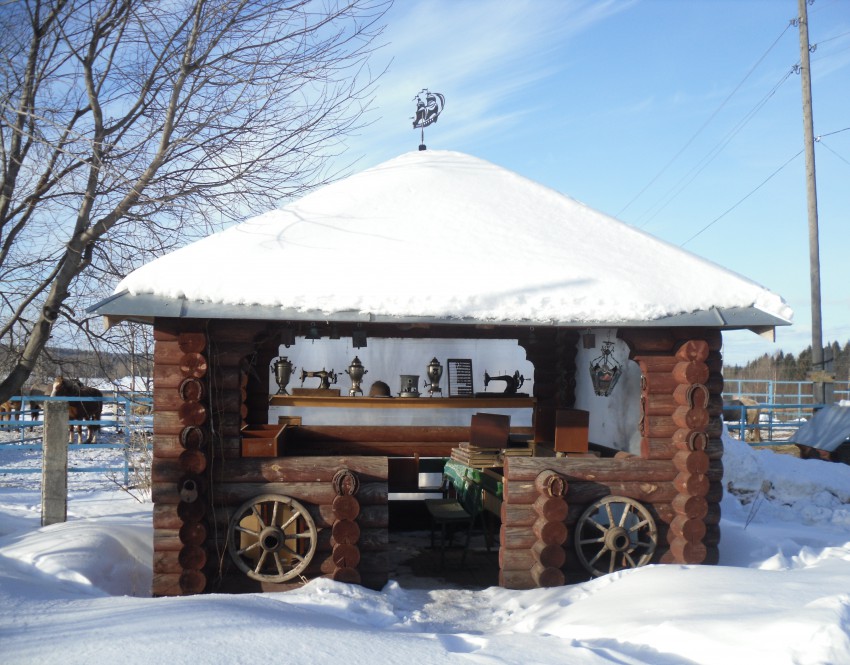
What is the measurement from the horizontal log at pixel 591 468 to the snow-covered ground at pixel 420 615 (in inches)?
38.0

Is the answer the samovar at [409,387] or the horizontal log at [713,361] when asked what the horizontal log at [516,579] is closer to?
the horizontal log at [713,361]

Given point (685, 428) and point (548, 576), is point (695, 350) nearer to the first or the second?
point (685, 428)

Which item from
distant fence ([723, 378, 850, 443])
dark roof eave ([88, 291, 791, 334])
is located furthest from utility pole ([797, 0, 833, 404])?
dark roof eave ([88, 291, 791, 334])

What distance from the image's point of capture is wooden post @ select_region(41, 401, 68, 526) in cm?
807

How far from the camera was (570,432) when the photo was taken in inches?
295

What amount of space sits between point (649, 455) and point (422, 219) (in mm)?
3266

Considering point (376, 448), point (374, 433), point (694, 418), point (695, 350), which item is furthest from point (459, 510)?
point (695, 350)

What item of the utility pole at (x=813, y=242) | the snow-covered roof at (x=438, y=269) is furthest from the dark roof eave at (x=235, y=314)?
the utility pole at (x=813, y=242)

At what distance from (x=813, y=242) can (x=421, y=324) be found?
13980 millimetres

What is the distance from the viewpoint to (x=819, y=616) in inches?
169

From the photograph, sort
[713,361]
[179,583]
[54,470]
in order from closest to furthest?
[179,583] → [713,361] → [54,470]

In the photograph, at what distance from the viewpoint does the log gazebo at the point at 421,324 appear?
6.26 m

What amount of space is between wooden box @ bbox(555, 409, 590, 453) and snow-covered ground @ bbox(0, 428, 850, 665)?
1.54 metres

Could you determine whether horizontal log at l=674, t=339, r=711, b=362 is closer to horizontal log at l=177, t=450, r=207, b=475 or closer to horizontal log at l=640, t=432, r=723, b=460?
horizontal log at l=640, t=432, r=723, b=460
